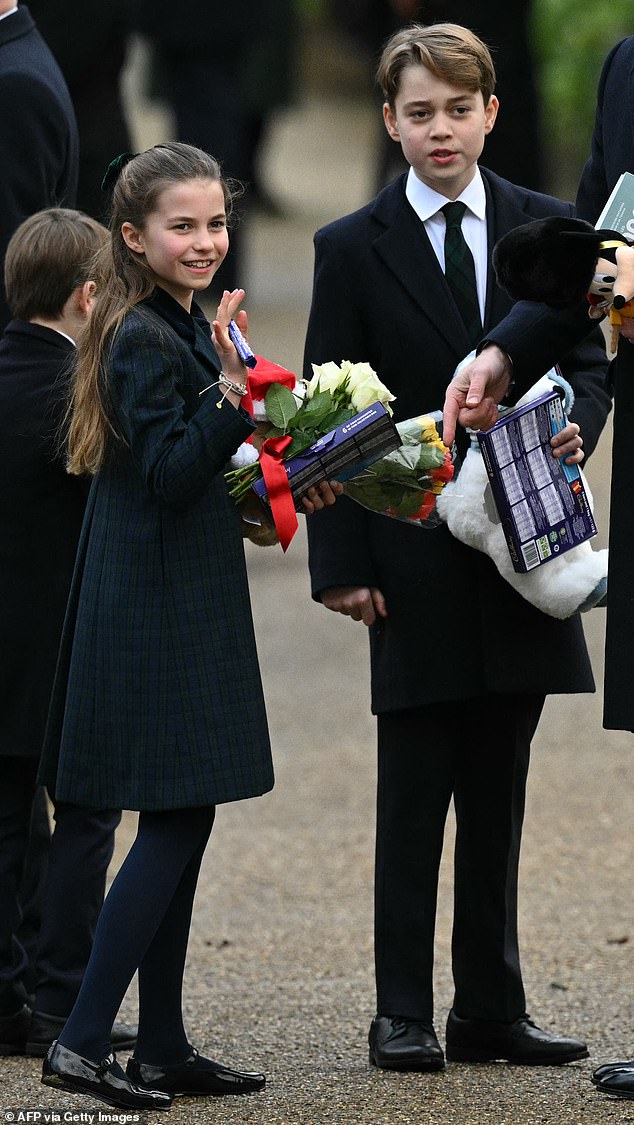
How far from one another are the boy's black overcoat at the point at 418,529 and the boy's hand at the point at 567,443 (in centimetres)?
12

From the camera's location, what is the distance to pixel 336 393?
3307 millimetres

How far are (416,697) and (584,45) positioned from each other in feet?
41.7

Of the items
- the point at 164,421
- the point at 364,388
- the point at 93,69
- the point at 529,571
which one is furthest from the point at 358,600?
the point at 93,69

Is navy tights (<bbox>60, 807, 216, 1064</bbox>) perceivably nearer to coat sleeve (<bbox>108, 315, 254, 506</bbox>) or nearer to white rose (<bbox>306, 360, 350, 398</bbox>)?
coat sleeve (<bbox>108, 315, 254, 506</bbox>)

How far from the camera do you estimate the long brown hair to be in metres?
3.33

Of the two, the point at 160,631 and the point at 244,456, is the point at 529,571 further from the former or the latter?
the point at 160,631

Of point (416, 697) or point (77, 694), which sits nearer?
point (77, 694)

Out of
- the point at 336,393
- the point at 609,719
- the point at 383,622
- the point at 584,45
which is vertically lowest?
the point at 609,719

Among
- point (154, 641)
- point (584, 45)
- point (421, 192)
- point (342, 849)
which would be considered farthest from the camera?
point (584, 45)

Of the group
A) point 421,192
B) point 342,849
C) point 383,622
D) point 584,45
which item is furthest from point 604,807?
point 584,45

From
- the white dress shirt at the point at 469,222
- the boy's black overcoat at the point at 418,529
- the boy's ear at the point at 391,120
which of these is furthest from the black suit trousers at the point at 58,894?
the boy's ear at the point at 391,120

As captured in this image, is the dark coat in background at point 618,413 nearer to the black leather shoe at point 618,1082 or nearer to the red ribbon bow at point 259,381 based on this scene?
the red ribbon bow at point 259,381

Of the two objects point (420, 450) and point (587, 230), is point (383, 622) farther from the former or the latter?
point (587, 230)

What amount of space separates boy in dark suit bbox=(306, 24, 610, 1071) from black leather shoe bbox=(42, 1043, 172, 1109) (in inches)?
23.1
